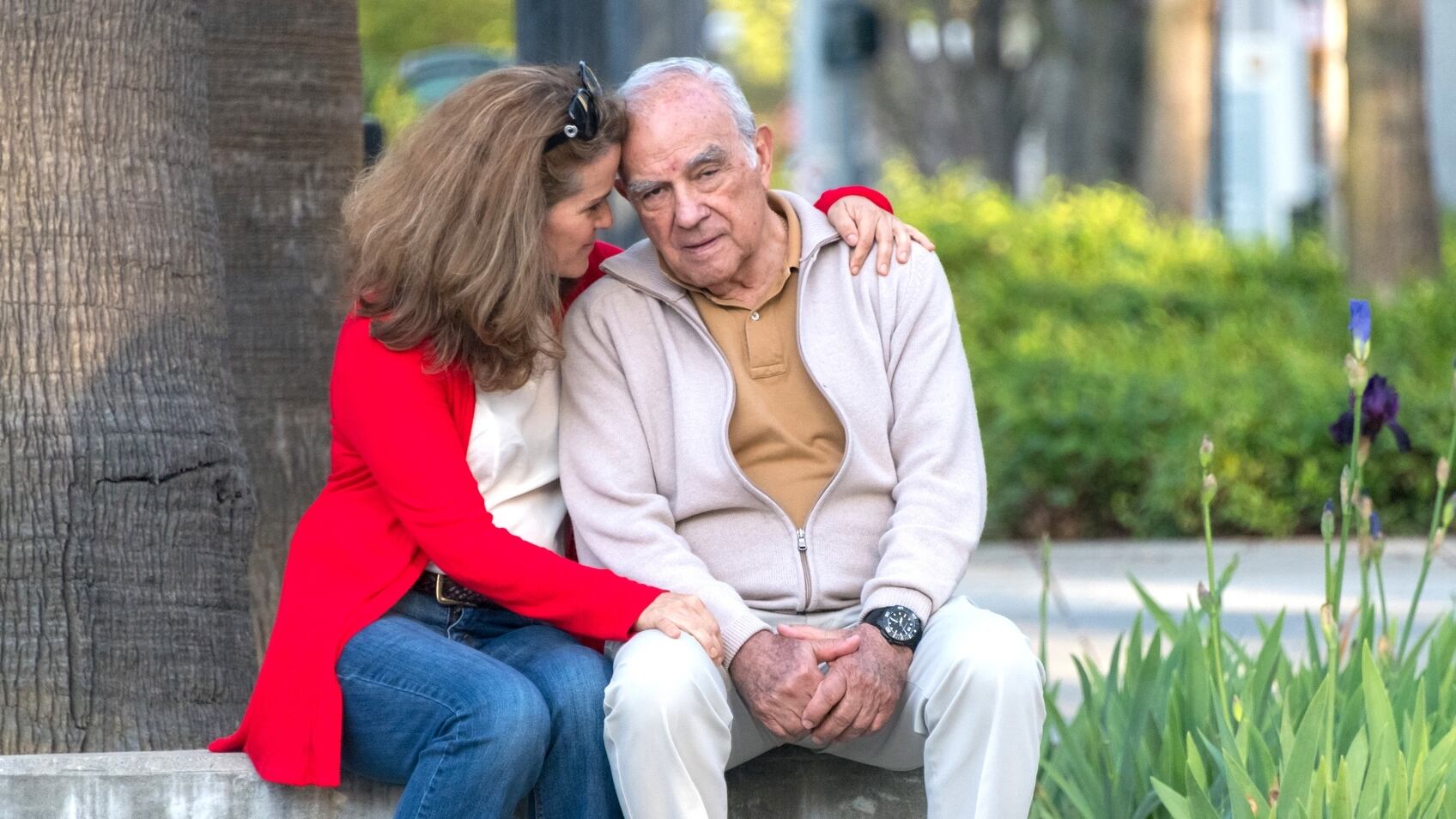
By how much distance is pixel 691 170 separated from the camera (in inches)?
142

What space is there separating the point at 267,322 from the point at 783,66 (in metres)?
47.4

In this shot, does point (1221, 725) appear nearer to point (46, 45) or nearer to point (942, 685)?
point (942, 685)

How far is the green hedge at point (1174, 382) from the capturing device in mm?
7719

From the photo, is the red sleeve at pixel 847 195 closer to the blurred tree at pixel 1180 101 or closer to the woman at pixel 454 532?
the woman at pixel 454 532

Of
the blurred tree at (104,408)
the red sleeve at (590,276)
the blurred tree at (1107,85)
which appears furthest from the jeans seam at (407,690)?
the blurred tree at (1107,85)

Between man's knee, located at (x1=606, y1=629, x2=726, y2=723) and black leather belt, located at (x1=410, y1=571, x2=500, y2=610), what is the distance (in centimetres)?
32

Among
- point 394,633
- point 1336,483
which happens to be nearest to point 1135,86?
point 1336,483

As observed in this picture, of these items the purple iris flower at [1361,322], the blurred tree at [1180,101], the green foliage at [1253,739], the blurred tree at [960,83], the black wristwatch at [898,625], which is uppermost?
the blurred tree at [960,83]

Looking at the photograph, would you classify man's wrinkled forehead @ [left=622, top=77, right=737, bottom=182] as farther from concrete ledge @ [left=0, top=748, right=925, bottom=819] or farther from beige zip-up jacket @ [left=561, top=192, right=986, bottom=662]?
concrete ledge @ [left=0, top=748, right=925, bottom=819]

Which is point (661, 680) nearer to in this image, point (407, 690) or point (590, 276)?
point (407, 690)

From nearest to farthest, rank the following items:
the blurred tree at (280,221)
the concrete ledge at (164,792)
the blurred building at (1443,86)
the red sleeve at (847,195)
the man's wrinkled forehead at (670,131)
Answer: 1. the concrete ledge at (164,792)
2. the man's wrinkled forehead at (670,131)
3. the red sleeve at (847,195)
4. the blurred tree at (280,221)
5. the blurred building at (1443,86)

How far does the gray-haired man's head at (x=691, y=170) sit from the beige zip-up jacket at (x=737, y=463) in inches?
4.0

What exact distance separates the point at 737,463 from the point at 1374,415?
3.83 feet

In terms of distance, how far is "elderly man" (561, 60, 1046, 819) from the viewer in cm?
330
